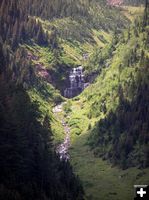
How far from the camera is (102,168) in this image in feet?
636

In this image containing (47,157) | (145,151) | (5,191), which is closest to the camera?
(5,191)

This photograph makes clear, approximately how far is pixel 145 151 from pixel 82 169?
79.2ft

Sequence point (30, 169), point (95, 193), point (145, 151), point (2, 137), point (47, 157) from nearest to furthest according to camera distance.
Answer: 1. point (2, 137)
2. point (30, 169)
3. point (47, 157)
4. point (95, 193)
5. point (145, 151)

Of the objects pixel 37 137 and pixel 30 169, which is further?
pixel 37 137

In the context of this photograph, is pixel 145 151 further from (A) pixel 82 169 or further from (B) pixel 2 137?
(B) pixel 2 137

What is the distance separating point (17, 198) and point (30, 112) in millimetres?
→ 50747

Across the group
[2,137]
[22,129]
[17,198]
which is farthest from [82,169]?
[17,198]

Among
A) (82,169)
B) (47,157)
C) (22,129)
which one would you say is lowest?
(82,169)

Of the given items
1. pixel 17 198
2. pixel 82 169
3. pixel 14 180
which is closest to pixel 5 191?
pixel 17 198

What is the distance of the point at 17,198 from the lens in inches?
3839

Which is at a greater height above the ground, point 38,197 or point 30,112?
point 30,112

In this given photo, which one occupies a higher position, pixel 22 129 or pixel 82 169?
pixel 22 129

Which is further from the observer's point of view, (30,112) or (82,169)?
(82,169)

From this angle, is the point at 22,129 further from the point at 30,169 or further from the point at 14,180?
the point at 14,180
